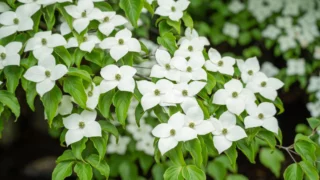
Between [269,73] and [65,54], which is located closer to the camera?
[65,54]

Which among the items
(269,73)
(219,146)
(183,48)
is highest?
(183,48)

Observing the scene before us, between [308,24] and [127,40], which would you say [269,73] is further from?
[127,40]

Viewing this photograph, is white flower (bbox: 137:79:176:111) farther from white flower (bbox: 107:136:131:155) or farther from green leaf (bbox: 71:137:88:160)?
white flower (bbox: 107:136:131:155)

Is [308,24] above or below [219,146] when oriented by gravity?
below

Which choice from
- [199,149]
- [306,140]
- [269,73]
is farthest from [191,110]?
[269,73]

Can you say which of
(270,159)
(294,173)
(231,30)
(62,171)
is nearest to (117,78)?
(62,171)

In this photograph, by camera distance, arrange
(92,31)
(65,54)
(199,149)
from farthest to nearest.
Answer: (92,31)
(65,54)
(199,149)

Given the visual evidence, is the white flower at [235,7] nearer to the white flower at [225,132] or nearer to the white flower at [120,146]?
the white flower at [120,146]
